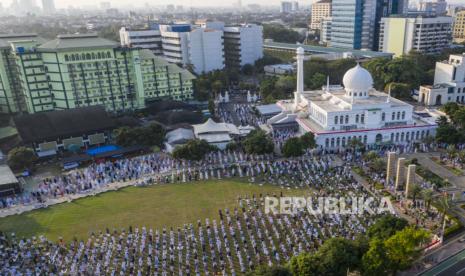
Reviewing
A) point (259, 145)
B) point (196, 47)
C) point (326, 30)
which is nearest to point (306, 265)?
point (259, 145)

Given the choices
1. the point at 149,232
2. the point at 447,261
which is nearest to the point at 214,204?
the point at 149,232

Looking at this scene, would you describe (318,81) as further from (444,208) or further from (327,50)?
(444,208)

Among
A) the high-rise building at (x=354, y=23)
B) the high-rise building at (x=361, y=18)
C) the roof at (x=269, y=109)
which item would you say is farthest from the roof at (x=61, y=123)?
the high-rise building at (x=361, y=18)

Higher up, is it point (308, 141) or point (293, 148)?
point (308, 141)

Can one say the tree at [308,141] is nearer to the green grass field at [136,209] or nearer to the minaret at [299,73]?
the green grass field at [136,209]

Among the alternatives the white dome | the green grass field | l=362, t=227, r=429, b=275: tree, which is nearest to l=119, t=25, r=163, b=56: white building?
the white dome

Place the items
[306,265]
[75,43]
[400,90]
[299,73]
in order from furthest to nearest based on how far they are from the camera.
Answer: [400,90] → [299,73] → [75,43] → [306,265]

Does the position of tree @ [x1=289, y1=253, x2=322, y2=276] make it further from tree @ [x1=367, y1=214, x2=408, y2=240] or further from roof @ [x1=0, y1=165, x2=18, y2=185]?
roof @ [x1=0, y1=165, x2=18, y2=185]
